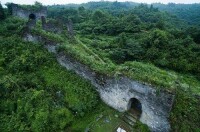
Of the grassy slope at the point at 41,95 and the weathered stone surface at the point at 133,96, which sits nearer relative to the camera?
the weathered stone surface at the point at 133,96

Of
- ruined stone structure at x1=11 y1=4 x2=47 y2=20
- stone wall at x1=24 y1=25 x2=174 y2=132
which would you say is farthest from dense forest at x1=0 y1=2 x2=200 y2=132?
ruined stone structure at x1=11 y1=4 x2=47 y2=20

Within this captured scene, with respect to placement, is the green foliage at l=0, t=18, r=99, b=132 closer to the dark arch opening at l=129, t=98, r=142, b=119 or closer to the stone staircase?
the stone staircase

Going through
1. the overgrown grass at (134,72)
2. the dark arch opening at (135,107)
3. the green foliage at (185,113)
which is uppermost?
the overgrown grass at (134,72)

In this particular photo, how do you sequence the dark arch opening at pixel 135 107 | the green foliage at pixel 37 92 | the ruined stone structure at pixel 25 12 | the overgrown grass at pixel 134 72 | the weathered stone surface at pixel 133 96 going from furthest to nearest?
the ruined stone structure at pixel 25 12 < the dark arch opening at pixel 135 107 < the green foliage at pixel 37 92 < the overgrown grass at pixel 134 72 < the weathered stone surface at pixel 133 96

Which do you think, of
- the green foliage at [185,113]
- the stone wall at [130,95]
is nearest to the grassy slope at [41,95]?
the stone wall at [130,95]

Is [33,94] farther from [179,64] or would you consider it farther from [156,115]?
[179,64]

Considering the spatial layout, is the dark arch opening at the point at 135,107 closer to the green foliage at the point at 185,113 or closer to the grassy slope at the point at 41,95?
the grassy slope at the point at 41,95

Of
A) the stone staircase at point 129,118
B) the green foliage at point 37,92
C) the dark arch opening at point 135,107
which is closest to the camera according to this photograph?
the green foliage at point 37,92
